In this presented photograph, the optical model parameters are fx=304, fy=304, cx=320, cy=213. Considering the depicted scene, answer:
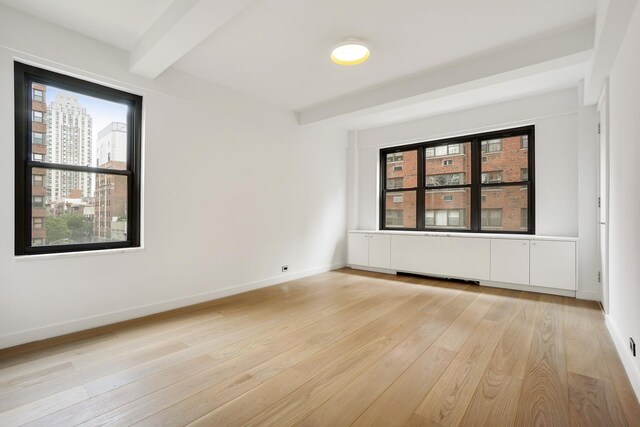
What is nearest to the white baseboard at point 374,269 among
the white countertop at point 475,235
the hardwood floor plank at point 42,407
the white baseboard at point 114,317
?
the white countertop at point 475,235

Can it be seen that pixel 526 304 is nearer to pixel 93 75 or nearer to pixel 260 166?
pixel 260 166

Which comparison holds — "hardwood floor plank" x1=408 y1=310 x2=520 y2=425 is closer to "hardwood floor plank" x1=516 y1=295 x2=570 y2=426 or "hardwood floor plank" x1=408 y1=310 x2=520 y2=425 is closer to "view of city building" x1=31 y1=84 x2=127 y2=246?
"hardwood floor plank" x1=516 y1=295 x2=570 y2=426

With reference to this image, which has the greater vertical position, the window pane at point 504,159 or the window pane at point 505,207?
the window pane at point 504,159

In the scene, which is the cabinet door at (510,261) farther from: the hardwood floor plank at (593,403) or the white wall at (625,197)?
the hardwood floor plank at (593,403)

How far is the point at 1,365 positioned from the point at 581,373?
4042 millimetres

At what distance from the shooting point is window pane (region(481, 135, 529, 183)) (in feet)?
15.3

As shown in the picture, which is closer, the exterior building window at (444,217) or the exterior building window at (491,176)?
the exterior building window at (491,176)

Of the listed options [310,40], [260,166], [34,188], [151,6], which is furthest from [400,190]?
[34,188]

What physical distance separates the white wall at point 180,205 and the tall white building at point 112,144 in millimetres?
236

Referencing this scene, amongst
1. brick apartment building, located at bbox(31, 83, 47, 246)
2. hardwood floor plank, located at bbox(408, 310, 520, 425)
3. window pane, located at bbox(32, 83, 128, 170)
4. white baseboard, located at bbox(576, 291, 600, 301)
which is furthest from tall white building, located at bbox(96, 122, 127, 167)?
white baseboard, located at bbox(576, 291, 600, 301)

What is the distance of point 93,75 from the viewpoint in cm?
285

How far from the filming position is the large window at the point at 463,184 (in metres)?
4.66

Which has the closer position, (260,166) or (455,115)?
(260,166)

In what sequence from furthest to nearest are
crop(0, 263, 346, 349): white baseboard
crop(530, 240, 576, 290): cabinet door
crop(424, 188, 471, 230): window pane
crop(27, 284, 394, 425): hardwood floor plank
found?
crop(424, 188, 471, 230): window pane < crop(530, 240, 576, 290): cabinet door < crop(0, 263, 346, 349): white baseboard < crop(27, 284, 394, 425): hardwood floor plank
